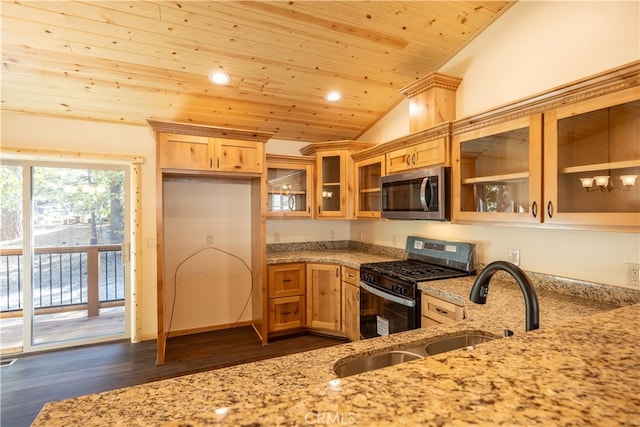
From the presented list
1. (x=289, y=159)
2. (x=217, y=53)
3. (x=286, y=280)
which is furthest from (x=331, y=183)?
(x=217, y=53)

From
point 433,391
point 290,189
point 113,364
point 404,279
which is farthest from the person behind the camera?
point 290,189

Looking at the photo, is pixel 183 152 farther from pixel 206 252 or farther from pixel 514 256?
pixel 514 256

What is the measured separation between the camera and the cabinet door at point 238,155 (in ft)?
10.1

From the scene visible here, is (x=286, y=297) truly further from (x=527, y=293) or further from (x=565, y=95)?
(x=565, y=95)

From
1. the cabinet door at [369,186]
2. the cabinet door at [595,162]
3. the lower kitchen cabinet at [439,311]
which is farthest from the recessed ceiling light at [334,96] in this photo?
the lower kitchen cabinet at [439,311]

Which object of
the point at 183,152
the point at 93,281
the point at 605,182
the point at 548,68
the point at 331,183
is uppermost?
the point at 548,68

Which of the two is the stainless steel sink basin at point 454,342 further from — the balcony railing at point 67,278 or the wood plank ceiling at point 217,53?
the balcony railing at point 67,278

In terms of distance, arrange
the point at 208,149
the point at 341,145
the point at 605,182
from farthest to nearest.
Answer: the point at 341,145, the point at 208,149, the point at 605,182

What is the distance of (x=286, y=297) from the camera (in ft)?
11.1

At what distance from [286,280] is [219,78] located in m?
2.17

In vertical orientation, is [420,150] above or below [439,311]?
above

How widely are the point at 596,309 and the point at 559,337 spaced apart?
125 centimetres

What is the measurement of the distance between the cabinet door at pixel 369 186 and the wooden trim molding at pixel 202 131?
3.75ft

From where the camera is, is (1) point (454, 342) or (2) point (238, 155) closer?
(1) point (454, 342)
